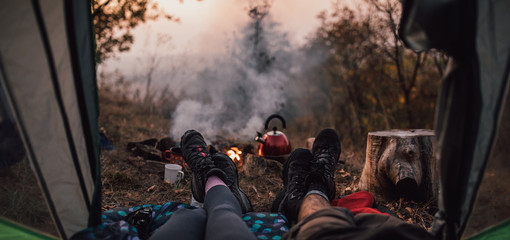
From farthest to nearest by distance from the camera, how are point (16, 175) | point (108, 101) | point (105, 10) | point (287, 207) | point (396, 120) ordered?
1. point (108, 101)
2. point (396, 120)
3. point (105, 10)
4. point (287, 207)
5. point (16, 175)

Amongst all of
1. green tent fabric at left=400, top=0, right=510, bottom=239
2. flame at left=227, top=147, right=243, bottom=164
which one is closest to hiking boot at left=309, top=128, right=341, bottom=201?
green tent fabric at left=400, top=0, right=510, bottom=239

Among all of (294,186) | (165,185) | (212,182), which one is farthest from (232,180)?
(165,185)

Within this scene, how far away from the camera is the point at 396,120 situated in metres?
5.38

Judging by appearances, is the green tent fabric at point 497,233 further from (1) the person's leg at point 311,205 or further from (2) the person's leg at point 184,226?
(2) the person's leg at point 184,226

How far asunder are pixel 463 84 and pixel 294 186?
1.08 meters

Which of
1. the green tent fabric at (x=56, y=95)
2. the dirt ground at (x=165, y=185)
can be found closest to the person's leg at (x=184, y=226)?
the green tent fabric at (x=56, y=95)

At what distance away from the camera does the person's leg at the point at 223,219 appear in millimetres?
1053

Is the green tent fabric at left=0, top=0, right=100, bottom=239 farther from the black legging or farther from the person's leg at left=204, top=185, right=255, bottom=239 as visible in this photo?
the person's leg at left=204, top=185, right=255, bottom=239

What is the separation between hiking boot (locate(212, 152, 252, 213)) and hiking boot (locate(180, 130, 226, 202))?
87 millimetres

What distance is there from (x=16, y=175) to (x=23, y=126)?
53 cm

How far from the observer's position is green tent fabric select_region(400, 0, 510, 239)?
818 mm

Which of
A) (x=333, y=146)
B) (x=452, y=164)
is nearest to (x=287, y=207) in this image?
(x=333, y=146)

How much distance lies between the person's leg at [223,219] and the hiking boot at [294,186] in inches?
13.1

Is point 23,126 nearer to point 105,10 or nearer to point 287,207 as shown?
point 287,207
